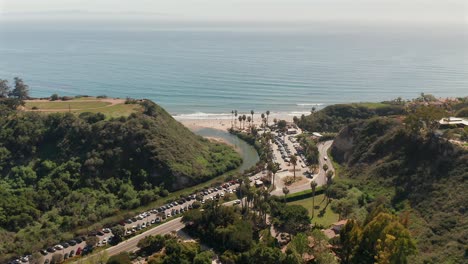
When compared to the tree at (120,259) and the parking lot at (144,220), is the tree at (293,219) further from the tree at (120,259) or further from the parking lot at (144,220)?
the tree at (120,259)

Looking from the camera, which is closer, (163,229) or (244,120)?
(163,229)

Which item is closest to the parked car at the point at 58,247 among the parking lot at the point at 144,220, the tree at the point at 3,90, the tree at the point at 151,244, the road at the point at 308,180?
the parking lot at the point at 144,220

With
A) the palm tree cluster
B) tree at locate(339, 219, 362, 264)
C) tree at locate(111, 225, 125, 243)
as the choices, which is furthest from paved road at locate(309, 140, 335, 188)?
tree at locate(111, 225, 125, 243)

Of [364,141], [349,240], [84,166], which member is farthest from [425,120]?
[84,166]

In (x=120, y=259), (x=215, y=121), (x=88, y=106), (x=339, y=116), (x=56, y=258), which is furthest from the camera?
(x=215, y=121)

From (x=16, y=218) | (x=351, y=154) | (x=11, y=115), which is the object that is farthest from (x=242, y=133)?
(x=16, y=218)

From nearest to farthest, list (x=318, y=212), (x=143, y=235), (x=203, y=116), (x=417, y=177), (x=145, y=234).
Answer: (x=143, y=235) → (x=145, y=234) → (x=318, y=212) → (x=417, y=177) → (x=203, y=116)

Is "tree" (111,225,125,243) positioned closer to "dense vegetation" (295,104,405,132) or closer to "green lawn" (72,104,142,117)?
"green lawn" (72,104,142,117)

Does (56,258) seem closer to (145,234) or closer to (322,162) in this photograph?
(145,234)
